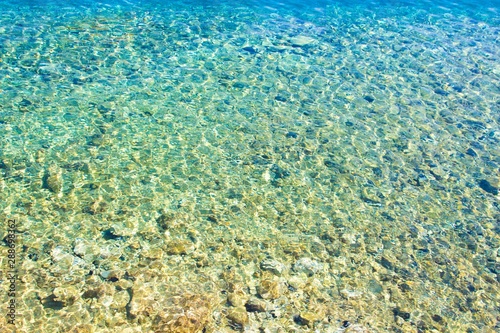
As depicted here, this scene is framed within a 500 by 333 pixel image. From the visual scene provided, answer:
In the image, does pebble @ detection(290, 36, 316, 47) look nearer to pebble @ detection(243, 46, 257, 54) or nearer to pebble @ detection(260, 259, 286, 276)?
pebble @ detection(243, 46, 257, 54)

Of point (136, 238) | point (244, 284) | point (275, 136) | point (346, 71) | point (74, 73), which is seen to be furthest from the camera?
point (346, 71)

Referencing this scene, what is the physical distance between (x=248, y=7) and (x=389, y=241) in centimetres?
1046

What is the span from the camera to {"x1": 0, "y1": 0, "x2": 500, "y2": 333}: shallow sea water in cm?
577

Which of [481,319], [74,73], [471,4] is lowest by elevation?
[481,319]

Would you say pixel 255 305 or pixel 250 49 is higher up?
pixel 250 49

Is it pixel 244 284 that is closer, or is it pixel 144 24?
pixel 244 284

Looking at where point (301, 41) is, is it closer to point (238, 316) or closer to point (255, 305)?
point (255, 305)

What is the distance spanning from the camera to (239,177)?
7832 mm

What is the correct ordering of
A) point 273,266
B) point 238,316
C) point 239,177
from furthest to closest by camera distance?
1. point 239,177
2. point 273,266
3. point 238,316

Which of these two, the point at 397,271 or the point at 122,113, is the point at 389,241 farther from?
the point at 122,113

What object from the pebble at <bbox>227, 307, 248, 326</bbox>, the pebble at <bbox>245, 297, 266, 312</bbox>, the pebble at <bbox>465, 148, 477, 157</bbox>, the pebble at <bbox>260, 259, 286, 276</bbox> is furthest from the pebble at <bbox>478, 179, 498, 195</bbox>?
the pebble at <bbox>227, 307, 248, 326</bbox>

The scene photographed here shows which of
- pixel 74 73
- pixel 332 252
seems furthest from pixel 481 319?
pixel 74 73

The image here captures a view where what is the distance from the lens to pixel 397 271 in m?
6.48

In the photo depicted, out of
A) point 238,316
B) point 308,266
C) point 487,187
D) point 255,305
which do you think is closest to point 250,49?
point 487,187
